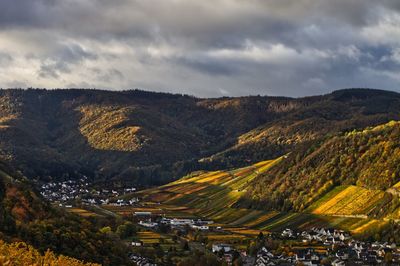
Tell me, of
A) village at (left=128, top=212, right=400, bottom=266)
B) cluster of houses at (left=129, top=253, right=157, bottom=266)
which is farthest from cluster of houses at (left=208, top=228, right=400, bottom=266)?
cluster of houses at (left=129, top=253, right=157, bottom=266)

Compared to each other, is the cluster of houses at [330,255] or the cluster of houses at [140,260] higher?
the cluster of houses at [140,260]

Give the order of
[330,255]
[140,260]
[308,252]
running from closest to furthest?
[140,260]
[330,255]
[308,252]

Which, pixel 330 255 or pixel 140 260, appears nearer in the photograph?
pixel 140 260

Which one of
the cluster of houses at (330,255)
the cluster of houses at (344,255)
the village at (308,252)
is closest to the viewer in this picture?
the cluster of houses at (344,255)

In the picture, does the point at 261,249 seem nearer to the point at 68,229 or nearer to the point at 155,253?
the point at 155,253

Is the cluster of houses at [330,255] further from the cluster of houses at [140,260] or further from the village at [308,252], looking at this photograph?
the cluster of houses at [140,260]

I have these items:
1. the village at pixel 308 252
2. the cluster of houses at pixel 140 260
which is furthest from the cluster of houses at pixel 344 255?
the cluster of houses at pixel 140 260

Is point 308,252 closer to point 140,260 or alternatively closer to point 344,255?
point 344,255

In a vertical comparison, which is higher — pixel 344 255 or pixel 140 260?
pixel 140 260

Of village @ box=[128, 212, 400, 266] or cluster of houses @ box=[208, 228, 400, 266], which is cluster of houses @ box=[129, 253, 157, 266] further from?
cluster of houses @ box=[208, 228, 400, 266]

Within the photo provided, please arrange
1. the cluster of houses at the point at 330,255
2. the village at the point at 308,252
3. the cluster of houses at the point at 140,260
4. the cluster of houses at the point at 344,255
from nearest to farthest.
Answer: the cluster of houses at the point at 140,260 → the cluster of houses at the point at 344,255 → the cluster of houses at the point at 330,255 → the village at the point at 308,252

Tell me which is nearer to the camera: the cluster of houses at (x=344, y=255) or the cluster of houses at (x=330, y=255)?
the cluster of houses at (x=344, y=255)

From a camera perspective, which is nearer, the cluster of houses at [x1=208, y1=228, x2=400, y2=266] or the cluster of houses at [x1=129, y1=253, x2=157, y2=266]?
the cluster of houses at [x1=129, y1=253, x2=157, y2=266]

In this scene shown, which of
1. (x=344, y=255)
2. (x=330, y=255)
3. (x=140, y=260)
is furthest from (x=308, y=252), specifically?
(x=140, y=260)
